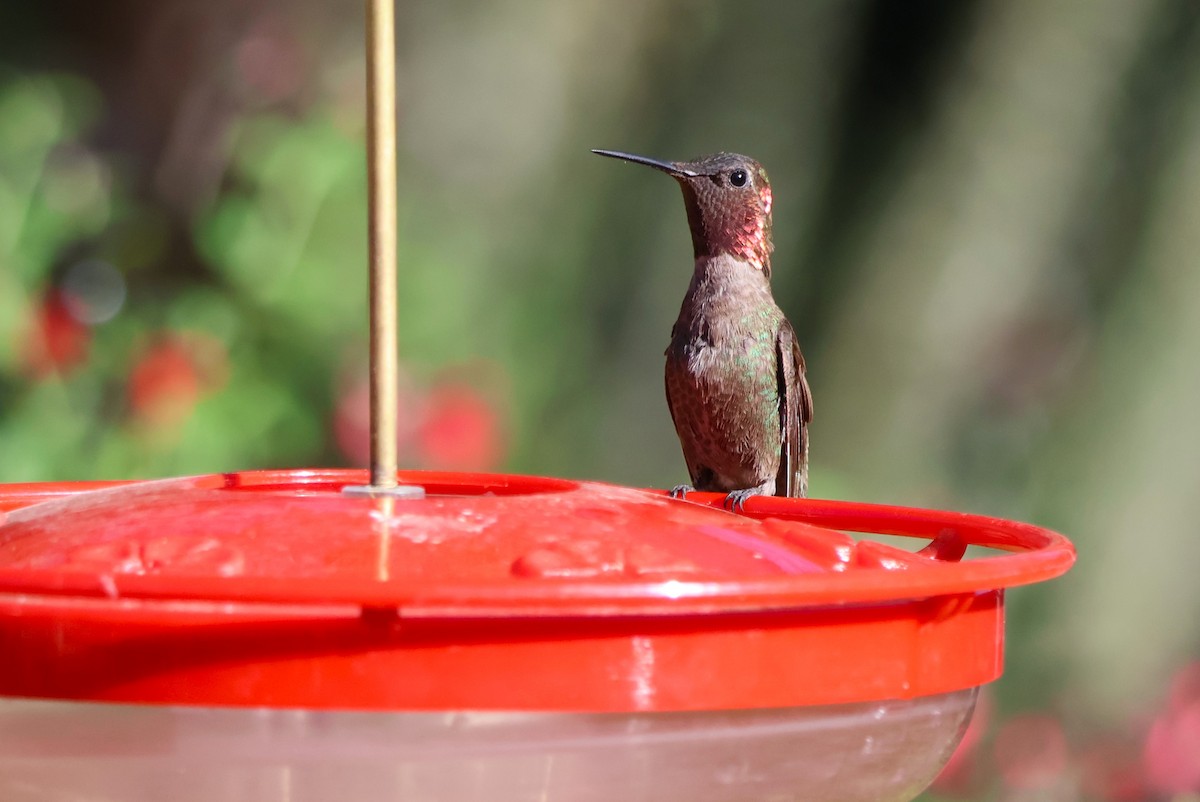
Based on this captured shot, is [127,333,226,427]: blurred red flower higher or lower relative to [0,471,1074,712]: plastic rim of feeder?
lower

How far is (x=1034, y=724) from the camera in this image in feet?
13.6

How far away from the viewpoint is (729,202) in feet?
12.0

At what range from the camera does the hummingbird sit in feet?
11.9

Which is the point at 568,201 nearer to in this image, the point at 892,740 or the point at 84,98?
the point at 84,98

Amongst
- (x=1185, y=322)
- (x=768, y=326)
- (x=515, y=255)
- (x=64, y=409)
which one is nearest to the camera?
(x=768, y=326)

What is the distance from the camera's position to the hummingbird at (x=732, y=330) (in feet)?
11.9

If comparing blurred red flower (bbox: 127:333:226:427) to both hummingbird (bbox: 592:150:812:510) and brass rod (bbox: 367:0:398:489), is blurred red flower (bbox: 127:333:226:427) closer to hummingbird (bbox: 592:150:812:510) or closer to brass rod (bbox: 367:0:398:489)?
hummingbird (bbox: 592:150:812:510)

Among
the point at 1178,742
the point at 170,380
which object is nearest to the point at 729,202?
the point at 170,380

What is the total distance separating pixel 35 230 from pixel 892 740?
12.0 ft

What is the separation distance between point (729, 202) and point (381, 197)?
239 centimetres

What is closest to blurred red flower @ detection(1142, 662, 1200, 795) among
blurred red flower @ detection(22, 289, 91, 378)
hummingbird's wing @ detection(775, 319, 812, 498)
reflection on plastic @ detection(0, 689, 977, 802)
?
hummingbird's wing @ detection(775, 319, 812, 498)

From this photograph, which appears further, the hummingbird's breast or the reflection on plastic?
the hummingbird's breast

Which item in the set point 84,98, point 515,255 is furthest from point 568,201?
point 84,98

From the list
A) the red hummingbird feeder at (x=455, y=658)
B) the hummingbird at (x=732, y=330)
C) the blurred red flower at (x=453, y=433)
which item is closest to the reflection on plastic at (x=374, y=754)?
the red hummingbird feeder at (x=455, y=658)
